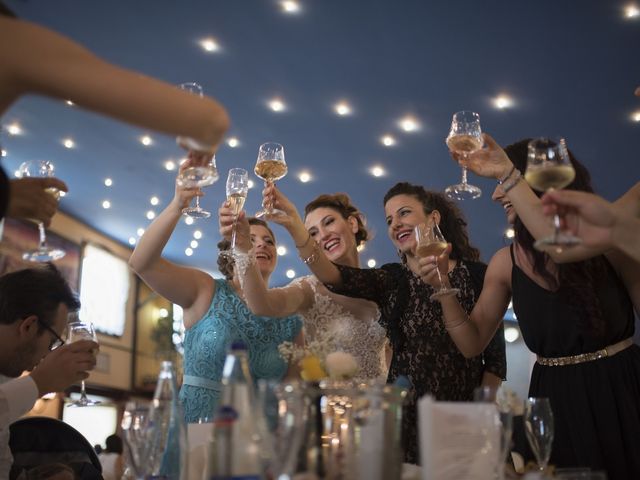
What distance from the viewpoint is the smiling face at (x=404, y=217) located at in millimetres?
2953

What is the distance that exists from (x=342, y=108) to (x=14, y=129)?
3.73 m

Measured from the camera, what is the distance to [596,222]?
1524mm

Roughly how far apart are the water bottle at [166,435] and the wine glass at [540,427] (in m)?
0.79

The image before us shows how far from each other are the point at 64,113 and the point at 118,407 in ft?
20.2

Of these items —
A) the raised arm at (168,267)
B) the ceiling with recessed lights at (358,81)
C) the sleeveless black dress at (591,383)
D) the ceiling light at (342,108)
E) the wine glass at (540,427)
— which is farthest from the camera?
A: the ceiling light at (342,108)

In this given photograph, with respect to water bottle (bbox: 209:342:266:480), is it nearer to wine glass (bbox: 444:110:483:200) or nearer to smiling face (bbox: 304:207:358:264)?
wine glass (bbox: 444:110:483:200)

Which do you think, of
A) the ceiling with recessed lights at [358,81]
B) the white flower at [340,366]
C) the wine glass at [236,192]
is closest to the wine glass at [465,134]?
the wine glass at [236,192]

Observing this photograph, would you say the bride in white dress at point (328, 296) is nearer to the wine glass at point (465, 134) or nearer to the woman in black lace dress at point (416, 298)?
the woman in black lace dress at point (416, 298)

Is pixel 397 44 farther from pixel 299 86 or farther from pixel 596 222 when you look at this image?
pixel 596 222

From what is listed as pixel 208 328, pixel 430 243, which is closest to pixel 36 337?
pixel 208 328

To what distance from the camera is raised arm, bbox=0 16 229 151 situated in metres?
1.06

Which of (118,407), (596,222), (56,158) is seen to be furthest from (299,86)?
(118,407)

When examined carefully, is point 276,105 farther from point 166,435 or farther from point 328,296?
point 166,435

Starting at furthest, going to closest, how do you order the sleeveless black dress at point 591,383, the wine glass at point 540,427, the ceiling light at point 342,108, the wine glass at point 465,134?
the ceiling light at point 342,108 < the wine glass at point 465,134 < the sleeveless black dress at point 591,383 < the wine glass at point 540,427
